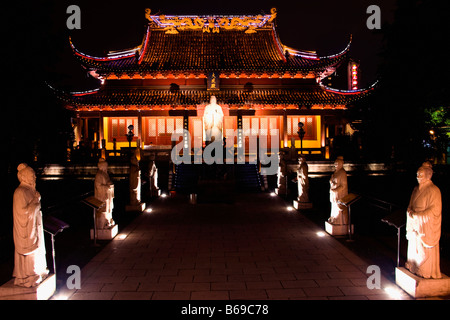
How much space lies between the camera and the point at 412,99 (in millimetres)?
10438

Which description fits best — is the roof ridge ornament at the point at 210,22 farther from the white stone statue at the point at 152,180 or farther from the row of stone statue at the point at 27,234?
the row of stone statue at the point at 27,234

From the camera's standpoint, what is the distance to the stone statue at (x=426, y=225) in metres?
4.18

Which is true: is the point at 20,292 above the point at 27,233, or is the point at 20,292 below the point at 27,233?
below

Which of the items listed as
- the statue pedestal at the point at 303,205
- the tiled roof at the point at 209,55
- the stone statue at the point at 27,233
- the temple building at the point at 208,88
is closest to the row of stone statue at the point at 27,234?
the stone statue at the point at 27,233

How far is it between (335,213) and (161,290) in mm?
4677

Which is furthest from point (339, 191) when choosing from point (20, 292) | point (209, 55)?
point (209, 55)

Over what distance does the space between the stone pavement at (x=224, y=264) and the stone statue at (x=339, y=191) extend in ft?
1.76

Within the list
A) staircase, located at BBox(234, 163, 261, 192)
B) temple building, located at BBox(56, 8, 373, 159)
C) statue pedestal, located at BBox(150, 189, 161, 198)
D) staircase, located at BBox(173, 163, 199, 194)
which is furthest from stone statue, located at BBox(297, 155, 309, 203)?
temple building, located at BBox(56, 8, 373, 159)

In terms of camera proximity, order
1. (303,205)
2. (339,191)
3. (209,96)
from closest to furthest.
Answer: (339,191) < (303,205) < (209,96)

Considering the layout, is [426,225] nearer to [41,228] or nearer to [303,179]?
[41,228]

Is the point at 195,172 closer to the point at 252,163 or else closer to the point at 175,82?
the point at 252,163

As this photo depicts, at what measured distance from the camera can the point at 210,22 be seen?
24172mm

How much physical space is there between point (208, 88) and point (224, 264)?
17.4 m

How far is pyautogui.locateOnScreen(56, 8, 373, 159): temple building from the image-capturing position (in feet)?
67.9
